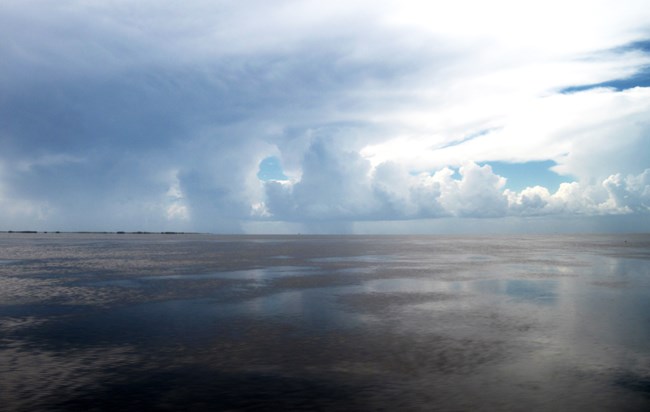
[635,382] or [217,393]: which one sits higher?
[217,393]

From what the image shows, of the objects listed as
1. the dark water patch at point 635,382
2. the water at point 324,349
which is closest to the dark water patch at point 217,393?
the water at point 324,349

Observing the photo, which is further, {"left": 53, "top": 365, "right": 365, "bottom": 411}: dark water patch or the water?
the water

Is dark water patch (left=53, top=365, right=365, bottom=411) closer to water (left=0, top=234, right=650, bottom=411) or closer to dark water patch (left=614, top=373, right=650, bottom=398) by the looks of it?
water (left=0, top=234, right=650, bottom=411)

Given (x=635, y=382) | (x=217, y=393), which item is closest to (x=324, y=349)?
(x=217, y=393)

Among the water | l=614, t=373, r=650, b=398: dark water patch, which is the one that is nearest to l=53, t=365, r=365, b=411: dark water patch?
the water

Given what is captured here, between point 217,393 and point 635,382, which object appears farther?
point 635,382

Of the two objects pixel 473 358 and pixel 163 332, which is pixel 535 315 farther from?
pixel 163 332

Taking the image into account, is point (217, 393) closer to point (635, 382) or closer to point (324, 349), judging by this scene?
point (324, 349)

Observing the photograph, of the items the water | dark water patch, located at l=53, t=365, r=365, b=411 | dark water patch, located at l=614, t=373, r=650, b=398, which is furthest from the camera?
dark water patch, located at l=614, t=373, r=650, b=398

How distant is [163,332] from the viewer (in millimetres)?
19297

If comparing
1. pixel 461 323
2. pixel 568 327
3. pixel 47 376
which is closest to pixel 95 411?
pixel 47 376

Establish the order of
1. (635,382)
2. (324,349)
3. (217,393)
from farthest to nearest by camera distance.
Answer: (324,349)
(635,382)
(217,393)

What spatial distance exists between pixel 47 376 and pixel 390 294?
20.4 m

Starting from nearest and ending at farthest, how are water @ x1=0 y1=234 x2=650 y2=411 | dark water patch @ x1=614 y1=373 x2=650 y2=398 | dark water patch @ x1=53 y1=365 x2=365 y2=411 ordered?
1. dark water patch @ x1=53 y1=365 x2=365 y2=411
2. water @ x1=0 y1=234 x2=650 y2=411
3. dark water patch @ x1=614 y1=373 x2=650 y2=398
